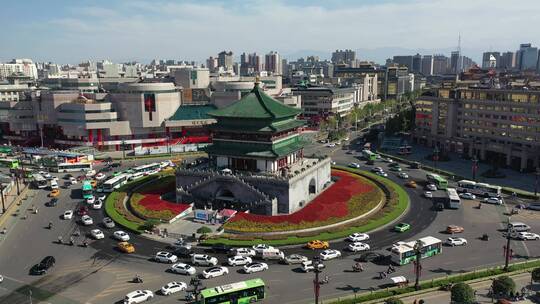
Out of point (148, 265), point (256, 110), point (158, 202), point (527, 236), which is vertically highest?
point (256, 110)

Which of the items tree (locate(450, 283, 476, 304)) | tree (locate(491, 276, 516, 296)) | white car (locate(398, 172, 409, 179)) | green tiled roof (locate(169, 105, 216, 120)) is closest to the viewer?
tree (locate(450, 283, 476, 304))

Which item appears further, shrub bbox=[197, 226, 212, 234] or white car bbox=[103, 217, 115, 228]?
white car bbox=[103, 217, 115, 228]

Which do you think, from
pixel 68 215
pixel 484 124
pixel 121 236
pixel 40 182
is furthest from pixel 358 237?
pixel 484 124

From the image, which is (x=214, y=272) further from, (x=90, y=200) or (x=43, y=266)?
(x=90, y=200)

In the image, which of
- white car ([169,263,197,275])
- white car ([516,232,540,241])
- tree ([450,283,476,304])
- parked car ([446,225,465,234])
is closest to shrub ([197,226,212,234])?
white car ([169,263,197,275])

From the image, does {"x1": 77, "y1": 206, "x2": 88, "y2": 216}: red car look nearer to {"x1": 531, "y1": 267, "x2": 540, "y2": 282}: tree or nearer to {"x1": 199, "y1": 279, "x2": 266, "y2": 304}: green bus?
{"x1": 199, "y1": 279, "x2": 266, "y2": 304}: green bus

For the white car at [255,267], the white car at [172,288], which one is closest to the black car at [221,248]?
the white car at [255,267]
